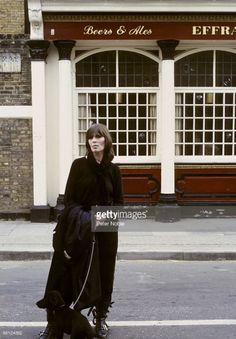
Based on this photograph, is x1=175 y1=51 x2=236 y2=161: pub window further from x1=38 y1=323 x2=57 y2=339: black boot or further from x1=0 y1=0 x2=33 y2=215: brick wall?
x1=38 y1=323 x2=57 y2=339: black boot

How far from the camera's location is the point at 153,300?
6.55m

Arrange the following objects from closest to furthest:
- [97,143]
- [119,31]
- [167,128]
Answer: [97,143], [119,31], [167,128]

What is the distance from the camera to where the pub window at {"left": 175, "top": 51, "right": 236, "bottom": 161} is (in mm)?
12234

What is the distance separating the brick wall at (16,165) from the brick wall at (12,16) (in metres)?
1.89

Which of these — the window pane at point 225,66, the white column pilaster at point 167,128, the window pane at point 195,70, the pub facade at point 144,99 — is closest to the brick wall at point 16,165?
the pub facade at point 144,99

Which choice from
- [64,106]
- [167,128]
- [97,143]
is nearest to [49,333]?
[97,143]

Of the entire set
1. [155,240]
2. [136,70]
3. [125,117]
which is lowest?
[155,240]

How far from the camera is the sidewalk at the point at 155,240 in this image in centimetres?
889

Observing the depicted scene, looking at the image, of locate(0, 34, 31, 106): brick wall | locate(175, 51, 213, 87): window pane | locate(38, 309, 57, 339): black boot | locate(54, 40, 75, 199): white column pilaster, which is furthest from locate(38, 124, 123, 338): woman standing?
locate(175, 51, 213, 87): window pane

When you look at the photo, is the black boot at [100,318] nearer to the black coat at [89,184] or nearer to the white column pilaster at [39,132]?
the black coat at [89,184]

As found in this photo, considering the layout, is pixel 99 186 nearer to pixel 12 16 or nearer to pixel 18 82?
pixel 18 82

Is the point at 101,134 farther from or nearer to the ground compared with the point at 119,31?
nearer to the ground

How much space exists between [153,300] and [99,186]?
216 cm

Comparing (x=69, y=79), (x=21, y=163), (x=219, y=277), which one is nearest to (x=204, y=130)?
(x=69, y=79)
